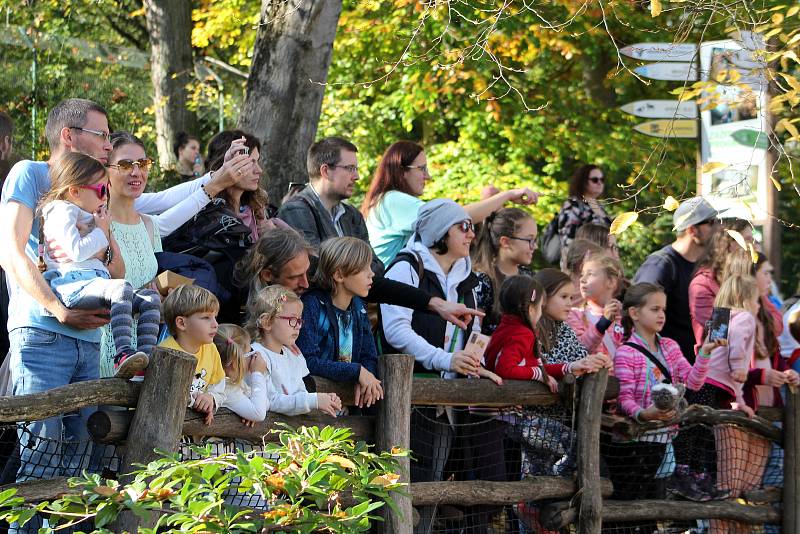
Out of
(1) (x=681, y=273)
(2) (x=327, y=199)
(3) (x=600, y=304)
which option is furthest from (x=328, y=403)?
(1) (x=681, y=273)

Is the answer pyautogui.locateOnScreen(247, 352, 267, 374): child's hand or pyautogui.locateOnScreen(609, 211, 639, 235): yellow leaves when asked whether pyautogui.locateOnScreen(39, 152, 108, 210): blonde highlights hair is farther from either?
pyautogui.locateOnScreen(609, 211, 639, 235): yellow leaves

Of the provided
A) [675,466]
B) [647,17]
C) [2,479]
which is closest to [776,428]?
[675,466]

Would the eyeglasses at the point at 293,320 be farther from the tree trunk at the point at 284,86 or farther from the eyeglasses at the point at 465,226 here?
the tree trunk at the point at 284,86

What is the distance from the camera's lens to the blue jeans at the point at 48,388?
16.2ft

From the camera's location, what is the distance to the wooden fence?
15.5ft

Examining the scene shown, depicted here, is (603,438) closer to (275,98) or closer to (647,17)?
(275,98)

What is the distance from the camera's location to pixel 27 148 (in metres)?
12.9

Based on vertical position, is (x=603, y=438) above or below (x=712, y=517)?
above

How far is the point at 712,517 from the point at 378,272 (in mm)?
2961

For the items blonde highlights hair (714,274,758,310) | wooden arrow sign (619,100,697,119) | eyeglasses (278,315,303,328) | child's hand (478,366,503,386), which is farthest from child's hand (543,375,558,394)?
wooden arrow sign (619,100,697,119)

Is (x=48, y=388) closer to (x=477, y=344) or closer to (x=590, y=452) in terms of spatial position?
(x=477, y=344)

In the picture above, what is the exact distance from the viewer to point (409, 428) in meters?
6.21

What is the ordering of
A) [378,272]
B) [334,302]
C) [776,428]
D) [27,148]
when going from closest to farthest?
[334,302]
[378,272]
[776,428]
[27,148]

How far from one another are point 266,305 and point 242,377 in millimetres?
387
